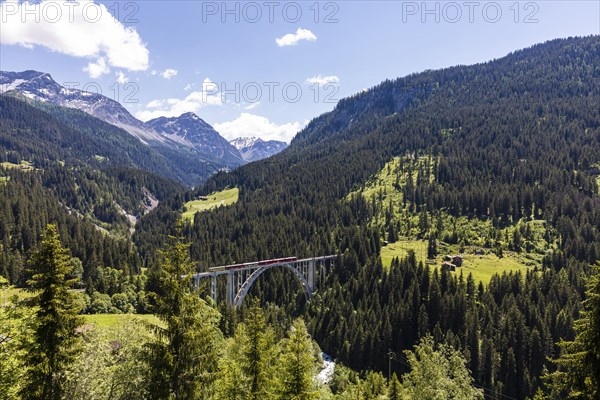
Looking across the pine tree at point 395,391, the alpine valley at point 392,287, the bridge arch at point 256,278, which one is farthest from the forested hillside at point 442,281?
the pine tree at point 395,391

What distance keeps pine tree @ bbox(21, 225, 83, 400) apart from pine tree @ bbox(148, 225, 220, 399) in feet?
19.0

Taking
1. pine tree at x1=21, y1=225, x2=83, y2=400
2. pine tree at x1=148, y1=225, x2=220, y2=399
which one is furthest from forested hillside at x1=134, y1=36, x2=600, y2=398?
pine tree at x1=21, y1=225, x2=83, y2=400

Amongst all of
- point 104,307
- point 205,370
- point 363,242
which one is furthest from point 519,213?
point 205,370

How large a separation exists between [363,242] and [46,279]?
127894mm

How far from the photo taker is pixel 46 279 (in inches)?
917

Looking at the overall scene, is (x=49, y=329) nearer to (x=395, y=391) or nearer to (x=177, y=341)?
(x=177, y=341)

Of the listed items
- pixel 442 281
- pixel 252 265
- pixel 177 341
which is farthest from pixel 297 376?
pixel 442 281

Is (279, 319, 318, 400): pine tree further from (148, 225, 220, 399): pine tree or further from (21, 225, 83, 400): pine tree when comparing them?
(21, 225, 83, 400): pine tree

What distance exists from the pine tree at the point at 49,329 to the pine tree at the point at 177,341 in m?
5.78

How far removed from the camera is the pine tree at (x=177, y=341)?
21.9 metres

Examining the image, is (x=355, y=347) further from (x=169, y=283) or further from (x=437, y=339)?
(x=169, y=283)

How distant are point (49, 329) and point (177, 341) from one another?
26.1ft

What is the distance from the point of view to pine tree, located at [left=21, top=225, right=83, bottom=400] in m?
22.8

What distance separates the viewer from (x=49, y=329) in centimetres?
2327
